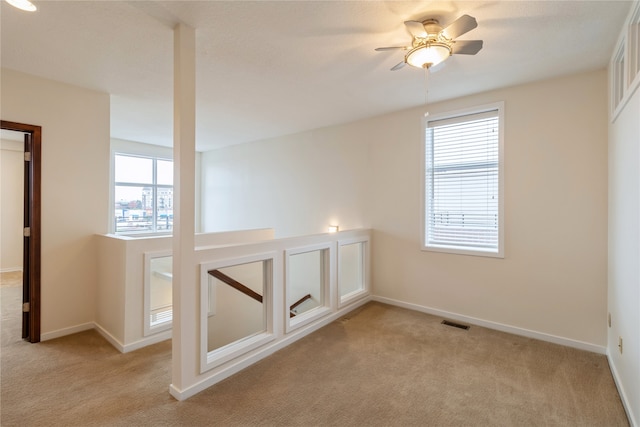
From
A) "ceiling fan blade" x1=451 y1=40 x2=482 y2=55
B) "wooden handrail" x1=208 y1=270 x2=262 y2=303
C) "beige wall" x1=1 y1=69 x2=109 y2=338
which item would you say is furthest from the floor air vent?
"beige wall" x1=1 y1=69 x2=109 y2=338

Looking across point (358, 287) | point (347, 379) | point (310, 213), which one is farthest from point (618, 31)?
point (310, 213)

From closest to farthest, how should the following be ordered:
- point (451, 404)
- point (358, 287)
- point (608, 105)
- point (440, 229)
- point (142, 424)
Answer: point (142, 424) → point (451, 404) → point (608, 105) → point (440, 229) → point (358, 287)

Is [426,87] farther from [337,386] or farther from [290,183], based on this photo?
[337,386]

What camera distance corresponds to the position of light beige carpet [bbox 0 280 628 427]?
1908 millimetres

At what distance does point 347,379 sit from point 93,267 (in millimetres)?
3068

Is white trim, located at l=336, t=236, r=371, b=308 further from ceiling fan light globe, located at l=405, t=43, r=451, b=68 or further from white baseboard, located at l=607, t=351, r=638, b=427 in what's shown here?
white baseboard, located at l=607, t=351, r=638, b=427

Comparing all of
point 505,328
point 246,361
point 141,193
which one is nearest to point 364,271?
point 505,328

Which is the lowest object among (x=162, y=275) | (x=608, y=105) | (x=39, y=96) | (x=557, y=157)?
(x=162, y=275)

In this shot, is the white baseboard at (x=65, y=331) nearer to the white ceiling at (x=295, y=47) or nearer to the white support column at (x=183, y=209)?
the white support column at (x=183, y=209)

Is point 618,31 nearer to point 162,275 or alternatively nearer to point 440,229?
point 440,229

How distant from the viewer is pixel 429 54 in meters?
2.04

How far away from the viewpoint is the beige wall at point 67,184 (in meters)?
2.93

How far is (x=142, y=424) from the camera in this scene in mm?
1830

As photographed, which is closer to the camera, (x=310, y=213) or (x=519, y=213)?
(x=519, y=213)
